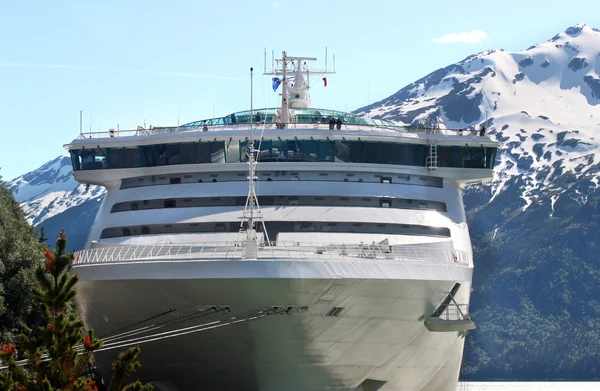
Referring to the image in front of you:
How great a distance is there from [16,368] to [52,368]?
80cm

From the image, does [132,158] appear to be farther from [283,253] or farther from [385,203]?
[283,253]

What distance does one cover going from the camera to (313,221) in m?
36.9

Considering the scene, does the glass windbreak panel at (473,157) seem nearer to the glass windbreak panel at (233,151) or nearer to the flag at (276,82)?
the glass windbreak panel at (233,151)

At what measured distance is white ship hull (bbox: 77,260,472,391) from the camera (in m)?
31.4

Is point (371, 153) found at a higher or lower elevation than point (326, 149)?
lower

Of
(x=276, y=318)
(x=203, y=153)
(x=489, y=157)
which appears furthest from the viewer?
(x=489, y=157)

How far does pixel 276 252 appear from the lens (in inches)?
1289

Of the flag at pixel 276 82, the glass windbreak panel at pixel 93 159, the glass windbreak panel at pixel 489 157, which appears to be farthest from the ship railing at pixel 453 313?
the flag at pixel 276 82

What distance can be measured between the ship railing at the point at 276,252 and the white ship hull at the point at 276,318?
44cm

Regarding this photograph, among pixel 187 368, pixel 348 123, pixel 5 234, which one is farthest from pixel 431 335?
pixel 5 234

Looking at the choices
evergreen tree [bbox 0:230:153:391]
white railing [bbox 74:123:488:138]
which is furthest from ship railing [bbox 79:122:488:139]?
evergreen tree [bbox 0:230:153:391]

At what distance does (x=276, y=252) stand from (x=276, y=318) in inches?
72.8

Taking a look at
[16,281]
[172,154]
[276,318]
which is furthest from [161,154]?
[16,281]

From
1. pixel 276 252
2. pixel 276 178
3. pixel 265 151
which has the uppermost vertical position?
pixel 265 151
